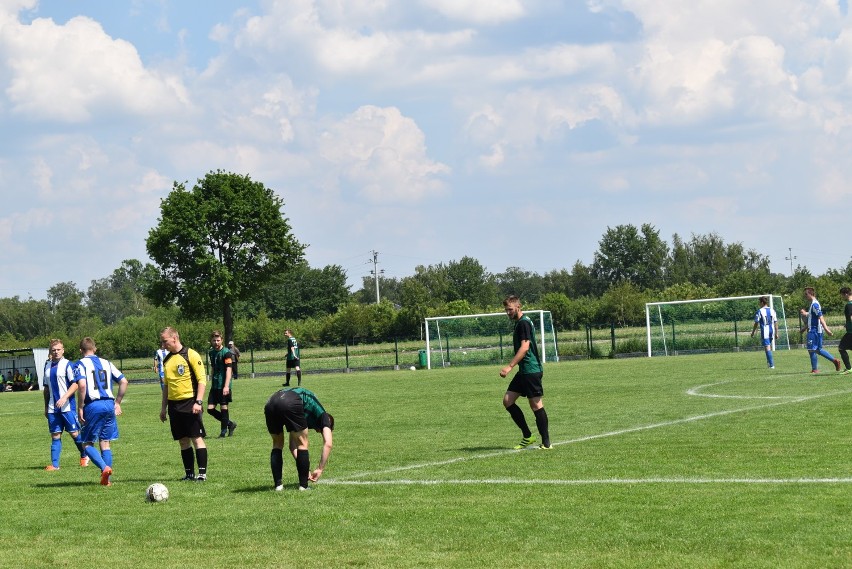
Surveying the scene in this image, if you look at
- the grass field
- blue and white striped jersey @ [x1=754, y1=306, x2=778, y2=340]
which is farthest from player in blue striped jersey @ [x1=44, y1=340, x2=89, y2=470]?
blue and white striped jersey @ [x1=754, y1=306, x2=778, y2=340]

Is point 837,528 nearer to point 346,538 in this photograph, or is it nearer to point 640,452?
point 346,538

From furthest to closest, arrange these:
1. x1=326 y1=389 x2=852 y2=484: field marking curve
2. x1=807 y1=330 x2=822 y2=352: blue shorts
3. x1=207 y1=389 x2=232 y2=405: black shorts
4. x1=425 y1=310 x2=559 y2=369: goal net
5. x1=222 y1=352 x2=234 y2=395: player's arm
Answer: x1=425 y1=310 x2=559 y2=369: goal net
x1=807 y1=330 x2=822 y2=352: blue shorts
x1=207 y1=389 x2=232 y2=405: black shorts
x1=222 y1=352 x2=234 y2=395: player's arm
x1=326 y1=389 x2=852 y2=484: field marking curve

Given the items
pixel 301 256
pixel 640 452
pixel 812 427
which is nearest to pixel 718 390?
pixel 812 427

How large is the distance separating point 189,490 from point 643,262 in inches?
5000

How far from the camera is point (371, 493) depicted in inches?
469

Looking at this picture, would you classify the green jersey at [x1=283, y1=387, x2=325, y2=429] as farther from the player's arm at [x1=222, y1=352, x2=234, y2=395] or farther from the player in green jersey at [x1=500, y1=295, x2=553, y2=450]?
the player's arm at [x1=222, y1=352, x2=234, y2=395]

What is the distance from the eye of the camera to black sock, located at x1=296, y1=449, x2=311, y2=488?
1220cm

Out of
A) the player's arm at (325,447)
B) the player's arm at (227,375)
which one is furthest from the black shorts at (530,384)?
the player's arm at (227,375)

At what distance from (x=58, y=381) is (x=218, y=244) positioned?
5151 cm

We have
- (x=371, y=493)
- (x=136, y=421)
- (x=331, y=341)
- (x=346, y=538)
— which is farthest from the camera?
(x=331, y=341)

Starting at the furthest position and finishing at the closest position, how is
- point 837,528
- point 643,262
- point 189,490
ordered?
point 643,262 < point 189,490 < point 837,528

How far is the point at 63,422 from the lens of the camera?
16.2m

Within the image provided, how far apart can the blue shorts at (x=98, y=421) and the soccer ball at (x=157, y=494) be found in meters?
2.53

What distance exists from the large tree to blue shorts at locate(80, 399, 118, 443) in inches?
2012
